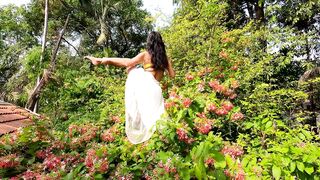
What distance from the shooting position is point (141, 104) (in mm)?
2717

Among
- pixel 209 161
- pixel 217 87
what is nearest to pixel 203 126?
pixel 209 161

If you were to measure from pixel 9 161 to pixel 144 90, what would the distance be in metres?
1.25

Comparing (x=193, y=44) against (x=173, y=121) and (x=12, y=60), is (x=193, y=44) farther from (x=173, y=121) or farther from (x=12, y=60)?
(x=12, y=60)

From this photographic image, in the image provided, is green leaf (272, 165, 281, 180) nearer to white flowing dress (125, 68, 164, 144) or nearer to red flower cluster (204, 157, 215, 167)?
red flower cluster (204, 157, 215, 167)

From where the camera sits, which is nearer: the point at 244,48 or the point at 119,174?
the point at 119,174

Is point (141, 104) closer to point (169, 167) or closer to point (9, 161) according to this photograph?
point (169, 167)

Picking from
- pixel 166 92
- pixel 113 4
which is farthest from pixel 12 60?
pixel 166 92

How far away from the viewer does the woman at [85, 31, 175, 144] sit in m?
2.60

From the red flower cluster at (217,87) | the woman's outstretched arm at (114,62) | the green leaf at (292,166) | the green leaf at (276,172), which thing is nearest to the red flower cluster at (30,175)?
the woman's outstretched arm at (114,62)

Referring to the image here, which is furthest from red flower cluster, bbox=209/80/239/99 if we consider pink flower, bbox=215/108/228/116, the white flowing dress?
the white flowing dress

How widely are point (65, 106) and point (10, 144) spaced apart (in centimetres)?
438

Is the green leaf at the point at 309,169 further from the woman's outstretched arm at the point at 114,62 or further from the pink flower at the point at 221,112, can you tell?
the woman's outstretched arm at the point at 114,62

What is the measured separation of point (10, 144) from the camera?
2.22 metres

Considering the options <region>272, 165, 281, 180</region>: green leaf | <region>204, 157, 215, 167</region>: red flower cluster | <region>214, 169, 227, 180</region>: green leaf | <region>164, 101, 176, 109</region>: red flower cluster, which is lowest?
<region>272, 165, 281, 180</region>: green leaf
